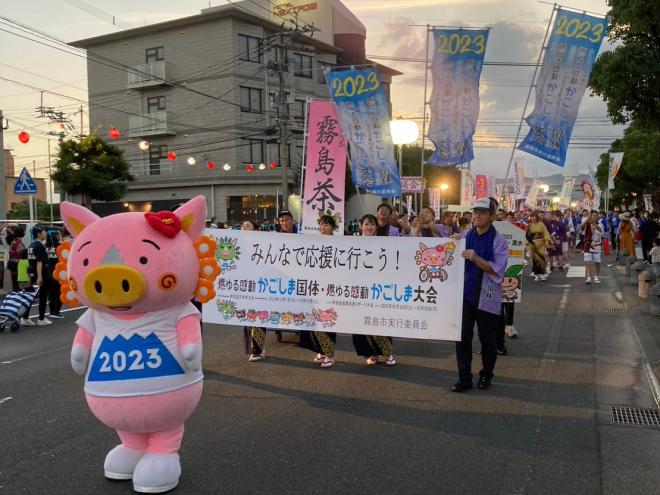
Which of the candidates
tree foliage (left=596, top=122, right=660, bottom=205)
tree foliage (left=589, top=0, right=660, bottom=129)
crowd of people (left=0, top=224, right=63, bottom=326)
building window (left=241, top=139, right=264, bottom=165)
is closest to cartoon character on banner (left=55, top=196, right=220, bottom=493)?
crowd of people (left=0, top=224, right=63, bottom=326)

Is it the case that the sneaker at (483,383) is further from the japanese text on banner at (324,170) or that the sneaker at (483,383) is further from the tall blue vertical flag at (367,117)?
the tall blue vertical flag at (367,117)

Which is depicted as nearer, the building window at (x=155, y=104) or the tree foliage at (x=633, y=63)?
the tree foliage at (x=633, y=63)

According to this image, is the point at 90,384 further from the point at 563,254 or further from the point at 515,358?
the point at 563,254

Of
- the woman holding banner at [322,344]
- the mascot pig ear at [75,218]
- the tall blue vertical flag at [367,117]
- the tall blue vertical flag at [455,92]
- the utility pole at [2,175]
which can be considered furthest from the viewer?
the utility pole at [2,175]

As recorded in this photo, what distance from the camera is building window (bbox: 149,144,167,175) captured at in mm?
36719

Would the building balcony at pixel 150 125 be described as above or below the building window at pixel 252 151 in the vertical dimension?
above

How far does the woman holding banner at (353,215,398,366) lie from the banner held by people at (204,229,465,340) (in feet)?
0.91

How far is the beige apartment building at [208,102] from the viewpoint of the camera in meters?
34.3

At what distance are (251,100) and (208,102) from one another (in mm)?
2510

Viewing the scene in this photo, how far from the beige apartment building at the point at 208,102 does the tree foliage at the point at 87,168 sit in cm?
666

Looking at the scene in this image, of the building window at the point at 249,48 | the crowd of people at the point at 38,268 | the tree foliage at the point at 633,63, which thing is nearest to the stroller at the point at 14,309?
the crowd of people at the point at 38,268

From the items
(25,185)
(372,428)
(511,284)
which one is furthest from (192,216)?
(25,185)

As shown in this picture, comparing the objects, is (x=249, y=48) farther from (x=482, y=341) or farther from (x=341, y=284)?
(x=482, y=341)

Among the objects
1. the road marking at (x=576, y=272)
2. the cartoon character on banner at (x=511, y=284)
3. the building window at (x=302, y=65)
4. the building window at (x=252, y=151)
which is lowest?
the road marking at (x=576, y=272)
